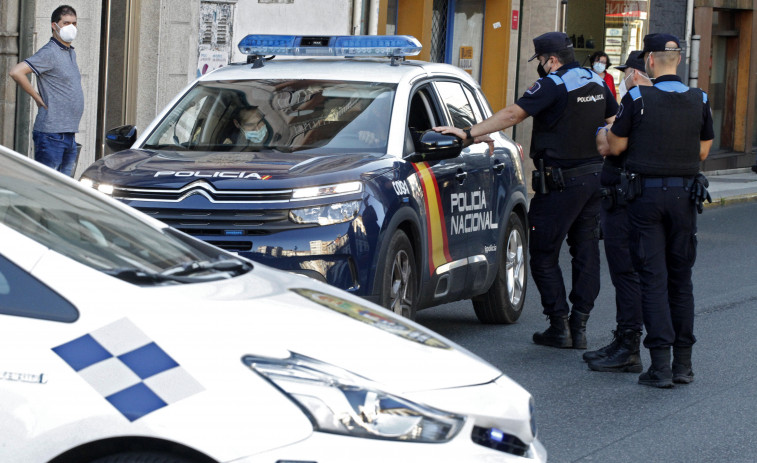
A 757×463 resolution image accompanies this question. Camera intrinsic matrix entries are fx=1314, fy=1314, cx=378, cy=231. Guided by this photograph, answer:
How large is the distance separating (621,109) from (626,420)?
6.01ft

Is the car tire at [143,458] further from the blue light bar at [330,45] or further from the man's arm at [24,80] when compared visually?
the man's arm at [24,80]

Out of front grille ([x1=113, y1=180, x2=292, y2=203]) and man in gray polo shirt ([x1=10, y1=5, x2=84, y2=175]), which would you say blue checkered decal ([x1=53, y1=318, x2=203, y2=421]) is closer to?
front grille ([x1=113, y1=180, x2=292, y2=203])

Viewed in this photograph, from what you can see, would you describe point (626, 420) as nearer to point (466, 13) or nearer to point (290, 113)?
point (290, 113)

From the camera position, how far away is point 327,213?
22.9 feet

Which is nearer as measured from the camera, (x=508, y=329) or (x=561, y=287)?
(x=561, y=287)

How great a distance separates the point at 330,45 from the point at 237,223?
227 cm

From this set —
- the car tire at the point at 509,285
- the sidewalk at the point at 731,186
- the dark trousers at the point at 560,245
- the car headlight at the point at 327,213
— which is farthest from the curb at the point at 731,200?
the car headlight at the point at 327,213

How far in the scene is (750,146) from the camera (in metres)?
30.4

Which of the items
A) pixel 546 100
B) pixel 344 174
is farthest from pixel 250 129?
pixel 546 100

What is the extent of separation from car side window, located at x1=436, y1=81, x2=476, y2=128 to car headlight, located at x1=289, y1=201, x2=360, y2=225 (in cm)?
197

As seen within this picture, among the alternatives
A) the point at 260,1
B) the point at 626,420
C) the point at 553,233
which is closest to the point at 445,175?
the point at 553,233

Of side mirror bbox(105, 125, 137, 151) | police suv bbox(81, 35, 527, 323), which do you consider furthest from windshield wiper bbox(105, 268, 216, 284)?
side mirror bbox(105, 125, 137, 151)

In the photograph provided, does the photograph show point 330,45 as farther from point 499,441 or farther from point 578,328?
point 499,441

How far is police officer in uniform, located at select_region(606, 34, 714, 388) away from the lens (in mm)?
7363
